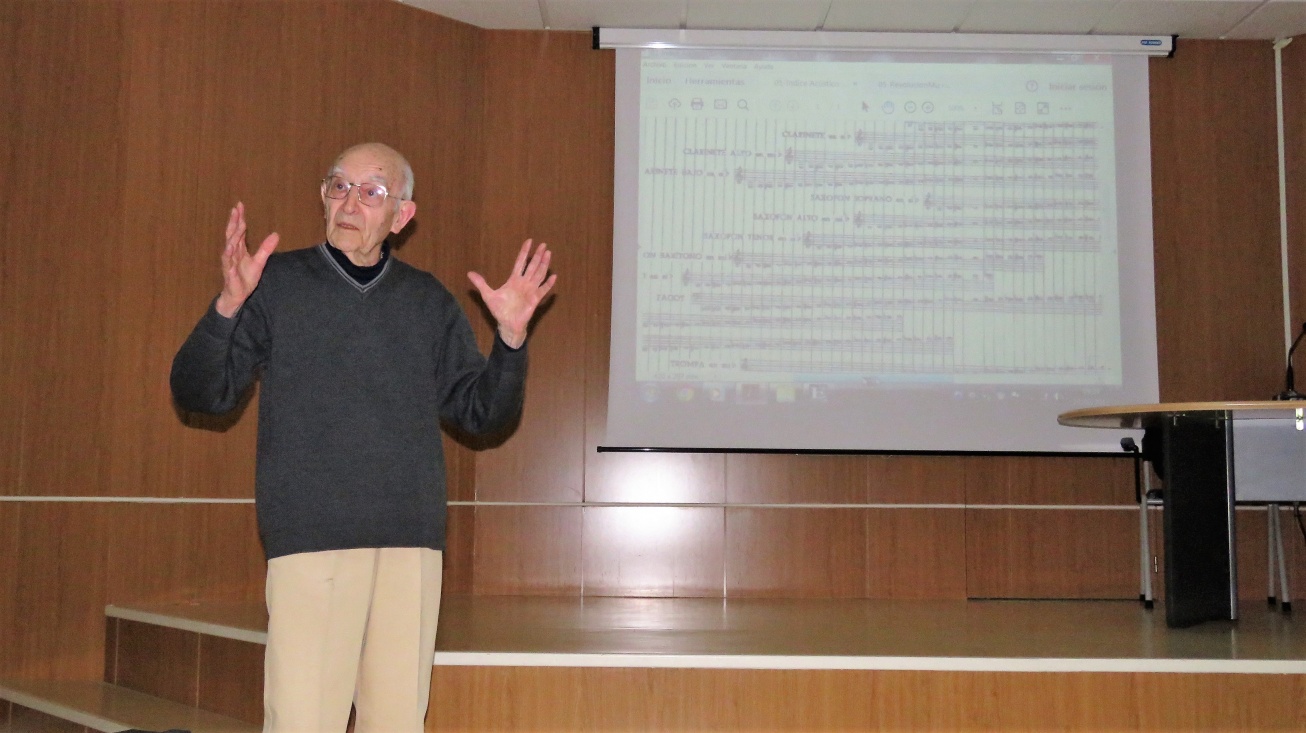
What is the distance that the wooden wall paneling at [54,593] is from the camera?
12.2ft

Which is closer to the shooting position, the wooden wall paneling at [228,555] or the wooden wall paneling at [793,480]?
the wooden wall paneling at [228,555]

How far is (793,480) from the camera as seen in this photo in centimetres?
455

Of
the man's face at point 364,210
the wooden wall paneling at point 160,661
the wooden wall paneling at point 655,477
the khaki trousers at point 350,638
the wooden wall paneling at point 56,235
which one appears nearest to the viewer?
the khaki trousers at point 350,638

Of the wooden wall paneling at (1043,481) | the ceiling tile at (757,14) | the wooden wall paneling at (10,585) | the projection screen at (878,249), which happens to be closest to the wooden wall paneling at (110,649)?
the wooden wall paneling at (10,585)

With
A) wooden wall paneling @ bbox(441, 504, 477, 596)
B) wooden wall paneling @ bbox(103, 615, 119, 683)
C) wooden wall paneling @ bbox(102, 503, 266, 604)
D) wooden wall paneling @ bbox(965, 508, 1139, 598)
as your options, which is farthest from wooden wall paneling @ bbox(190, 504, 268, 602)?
wooden wall paneling @ bbox(965, 508, 1139, 598)

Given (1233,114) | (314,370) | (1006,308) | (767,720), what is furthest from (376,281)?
(1233,114)

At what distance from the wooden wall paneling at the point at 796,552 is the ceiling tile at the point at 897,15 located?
6.86 ft

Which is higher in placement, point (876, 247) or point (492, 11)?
point (492, 11)

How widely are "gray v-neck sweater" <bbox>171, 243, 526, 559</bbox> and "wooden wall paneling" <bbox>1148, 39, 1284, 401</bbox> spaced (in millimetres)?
3634

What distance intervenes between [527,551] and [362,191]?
269cm

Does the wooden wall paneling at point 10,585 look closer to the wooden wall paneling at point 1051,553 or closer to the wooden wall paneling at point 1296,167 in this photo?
the wooden wall paneling at point 1051,553

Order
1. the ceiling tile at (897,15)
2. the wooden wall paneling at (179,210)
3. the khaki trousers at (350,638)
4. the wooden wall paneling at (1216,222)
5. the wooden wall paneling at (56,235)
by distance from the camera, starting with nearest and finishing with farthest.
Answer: the khaki trousers at (350,638) < the wooden wall paneling at (56,235) < the wooden wall paneling at (179,210) < the ceiling tile at (897,15) < the wooden wall paneling at (1216,222)

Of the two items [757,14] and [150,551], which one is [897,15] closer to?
[757,14]

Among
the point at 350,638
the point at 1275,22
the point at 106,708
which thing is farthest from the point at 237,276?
the point at 1275,22
